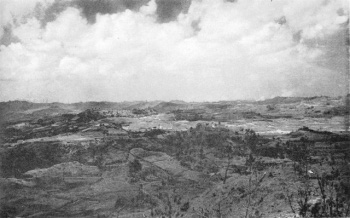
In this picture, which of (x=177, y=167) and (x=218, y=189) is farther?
(x=177, y=167)

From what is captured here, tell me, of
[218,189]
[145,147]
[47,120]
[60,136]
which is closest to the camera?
[218,189]

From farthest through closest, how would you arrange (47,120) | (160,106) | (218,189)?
(160,106), (47,120), (218,189)

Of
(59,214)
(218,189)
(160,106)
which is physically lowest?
(59,214)

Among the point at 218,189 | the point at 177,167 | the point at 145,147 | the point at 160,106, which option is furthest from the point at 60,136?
the point at 160,106

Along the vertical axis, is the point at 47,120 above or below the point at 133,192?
above

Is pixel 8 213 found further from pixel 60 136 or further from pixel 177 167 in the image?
pixel 60 136

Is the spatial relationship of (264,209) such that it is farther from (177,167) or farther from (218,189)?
(177,167)

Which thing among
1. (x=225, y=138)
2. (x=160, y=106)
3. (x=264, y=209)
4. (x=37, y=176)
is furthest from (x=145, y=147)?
(x=160, y=106)
